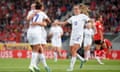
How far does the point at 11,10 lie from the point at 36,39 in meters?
30.4

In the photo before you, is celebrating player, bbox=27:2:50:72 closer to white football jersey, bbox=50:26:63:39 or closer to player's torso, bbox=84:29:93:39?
player's torso, bbox=84:29:93:39

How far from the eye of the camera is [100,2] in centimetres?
4578

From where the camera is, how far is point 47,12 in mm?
46562

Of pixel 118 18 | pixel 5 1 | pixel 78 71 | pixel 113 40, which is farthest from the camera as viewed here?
pixel 5 1

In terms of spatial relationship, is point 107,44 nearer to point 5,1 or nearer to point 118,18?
point 118,18

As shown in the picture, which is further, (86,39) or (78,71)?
(86,39)

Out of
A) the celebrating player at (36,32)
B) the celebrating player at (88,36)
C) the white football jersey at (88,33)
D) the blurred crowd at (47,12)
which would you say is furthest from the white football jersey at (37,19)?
the blurred crowd at (47,12)

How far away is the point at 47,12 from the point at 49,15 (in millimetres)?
533

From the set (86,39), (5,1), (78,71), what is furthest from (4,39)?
(78,71)

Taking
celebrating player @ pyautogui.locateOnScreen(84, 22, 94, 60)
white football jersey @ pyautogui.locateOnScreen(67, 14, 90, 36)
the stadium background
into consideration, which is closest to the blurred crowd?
the stadium background

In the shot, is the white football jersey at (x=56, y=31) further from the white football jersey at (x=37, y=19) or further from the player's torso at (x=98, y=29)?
the white football jersey at (x=37, y=19)

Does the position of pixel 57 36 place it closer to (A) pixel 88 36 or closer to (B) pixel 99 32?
(A) pixel 88 36

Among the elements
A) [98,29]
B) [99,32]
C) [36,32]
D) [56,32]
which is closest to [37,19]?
[36,32]

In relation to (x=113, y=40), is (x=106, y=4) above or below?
above
